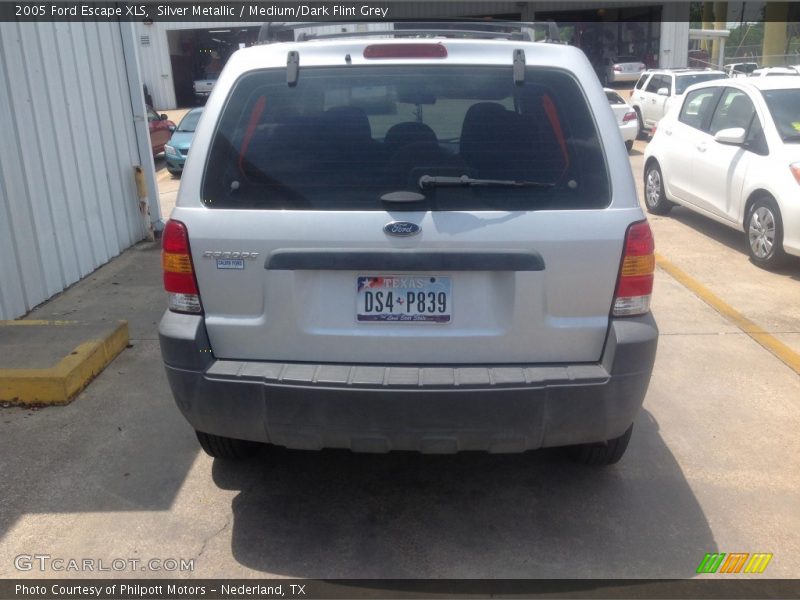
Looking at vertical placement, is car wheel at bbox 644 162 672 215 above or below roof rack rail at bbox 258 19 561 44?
below

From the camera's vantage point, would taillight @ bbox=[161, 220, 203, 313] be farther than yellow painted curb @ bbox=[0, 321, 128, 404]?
No

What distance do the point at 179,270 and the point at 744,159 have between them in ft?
20.9

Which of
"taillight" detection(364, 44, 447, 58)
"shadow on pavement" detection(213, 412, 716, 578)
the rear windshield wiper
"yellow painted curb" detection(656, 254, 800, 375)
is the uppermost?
"taillight" detection(364, 44, 447, 58)

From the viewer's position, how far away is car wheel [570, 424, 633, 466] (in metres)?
3.71

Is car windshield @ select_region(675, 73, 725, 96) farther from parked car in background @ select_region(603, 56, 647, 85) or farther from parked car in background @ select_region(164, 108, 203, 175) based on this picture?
parked car in background @ select_region(603, 56, 647, 85)

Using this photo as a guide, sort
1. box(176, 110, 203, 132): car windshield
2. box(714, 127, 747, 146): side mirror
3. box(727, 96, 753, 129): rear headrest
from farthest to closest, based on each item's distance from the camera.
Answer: box(176, 110, 203, 132): car windshield, box(727, 96, 753, 129): rear headrest, box(714, 127, 747, 146): side mirror

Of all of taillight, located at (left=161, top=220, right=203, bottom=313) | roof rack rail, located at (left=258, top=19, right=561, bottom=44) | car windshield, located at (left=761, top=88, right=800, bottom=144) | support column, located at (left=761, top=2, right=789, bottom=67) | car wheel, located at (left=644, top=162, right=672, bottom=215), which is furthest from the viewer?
support column, located at (left=761, top=2, right=789, bottom=67)

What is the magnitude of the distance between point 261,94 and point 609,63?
1597 inches

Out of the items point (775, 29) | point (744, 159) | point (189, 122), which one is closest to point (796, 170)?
point (744, 159)

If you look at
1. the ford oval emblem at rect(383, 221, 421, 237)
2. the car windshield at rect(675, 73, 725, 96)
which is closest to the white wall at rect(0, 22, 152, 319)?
the ford oval emblem at rect(383, 221, 421, 237)

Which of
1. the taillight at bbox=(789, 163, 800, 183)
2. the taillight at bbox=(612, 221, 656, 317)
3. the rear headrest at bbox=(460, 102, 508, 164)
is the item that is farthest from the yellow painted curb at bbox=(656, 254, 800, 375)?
the rear headrest at bbox=(460, 102, 508, 164)

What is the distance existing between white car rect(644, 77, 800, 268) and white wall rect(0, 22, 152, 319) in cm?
617

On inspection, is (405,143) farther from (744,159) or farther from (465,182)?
(744,159)

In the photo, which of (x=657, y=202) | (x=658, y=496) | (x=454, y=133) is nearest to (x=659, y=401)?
(x=658, y=496)
